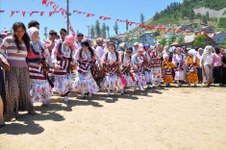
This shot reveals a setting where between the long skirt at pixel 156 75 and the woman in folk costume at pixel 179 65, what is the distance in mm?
1088

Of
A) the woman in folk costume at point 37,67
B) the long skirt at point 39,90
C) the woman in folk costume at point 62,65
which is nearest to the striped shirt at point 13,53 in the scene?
the woman in folk costume at point 37,67

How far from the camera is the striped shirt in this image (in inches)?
232

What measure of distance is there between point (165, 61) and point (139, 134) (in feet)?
27.8

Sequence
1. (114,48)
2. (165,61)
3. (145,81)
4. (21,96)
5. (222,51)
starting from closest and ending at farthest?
(21,96) → (114,48) → (145,81) → (165,61) → (222,51)

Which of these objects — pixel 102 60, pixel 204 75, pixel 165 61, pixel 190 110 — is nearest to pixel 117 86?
pixel 102 60

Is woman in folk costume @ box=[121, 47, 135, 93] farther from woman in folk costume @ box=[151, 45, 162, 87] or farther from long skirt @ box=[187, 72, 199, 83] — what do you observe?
long skirt @ box=[187, 72, 199, 83]

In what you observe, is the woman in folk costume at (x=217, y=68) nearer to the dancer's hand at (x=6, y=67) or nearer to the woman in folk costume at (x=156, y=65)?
the woman in folk costume at (x=156, y=65)

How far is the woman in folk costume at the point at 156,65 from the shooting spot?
41.7 ft

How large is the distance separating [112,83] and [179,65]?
484 centimetres

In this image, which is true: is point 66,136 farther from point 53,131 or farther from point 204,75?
point 204,75

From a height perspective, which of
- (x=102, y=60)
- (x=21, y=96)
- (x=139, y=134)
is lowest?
(x=139, y=134)

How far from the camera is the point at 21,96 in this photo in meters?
6.24

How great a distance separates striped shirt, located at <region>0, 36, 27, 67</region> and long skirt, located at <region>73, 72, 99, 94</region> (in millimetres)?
2834

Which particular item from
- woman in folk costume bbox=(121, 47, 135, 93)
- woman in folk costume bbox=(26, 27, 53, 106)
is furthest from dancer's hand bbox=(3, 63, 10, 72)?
woman in folk costume bbox=(121, 47, 135, 93)
